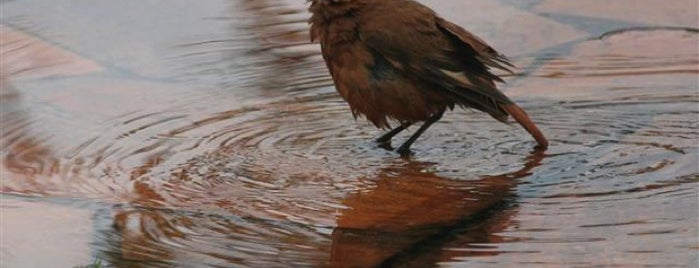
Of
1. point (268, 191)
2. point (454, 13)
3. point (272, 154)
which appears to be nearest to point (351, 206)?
point (268, 191)

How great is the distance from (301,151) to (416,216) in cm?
81

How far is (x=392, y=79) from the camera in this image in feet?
17.5

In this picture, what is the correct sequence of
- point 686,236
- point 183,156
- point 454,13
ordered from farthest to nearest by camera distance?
point 454,13, point 183,156, point 686,236

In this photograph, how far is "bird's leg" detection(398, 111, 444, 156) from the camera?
5367 mm

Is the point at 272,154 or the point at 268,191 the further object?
the point at 272,154

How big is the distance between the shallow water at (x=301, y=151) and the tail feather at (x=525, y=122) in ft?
0.15

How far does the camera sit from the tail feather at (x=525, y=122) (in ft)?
17.2

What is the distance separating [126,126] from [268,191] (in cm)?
95

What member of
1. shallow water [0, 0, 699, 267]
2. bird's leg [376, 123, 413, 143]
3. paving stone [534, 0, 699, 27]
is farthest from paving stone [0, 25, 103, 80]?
paving stone [534, 0, 699, 27]

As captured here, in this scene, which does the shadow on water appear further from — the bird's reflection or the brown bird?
the brown bird

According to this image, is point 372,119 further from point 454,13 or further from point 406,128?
point 454,13

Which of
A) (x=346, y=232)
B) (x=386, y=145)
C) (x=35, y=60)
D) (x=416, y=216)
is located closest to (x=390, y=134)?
(x=386, y=145)

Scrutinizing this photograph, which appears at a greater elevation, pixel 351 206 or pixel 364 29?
pixel 364 29

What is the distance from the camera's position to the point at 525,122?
528cm
